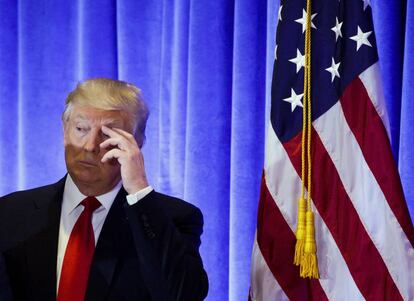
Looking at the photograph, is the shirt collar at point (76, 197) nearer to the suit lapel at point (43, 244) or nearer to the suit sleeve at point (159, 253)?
the suit lapel at point (43, 244)

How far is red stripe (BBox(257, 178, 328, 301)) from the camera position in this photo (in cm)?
188

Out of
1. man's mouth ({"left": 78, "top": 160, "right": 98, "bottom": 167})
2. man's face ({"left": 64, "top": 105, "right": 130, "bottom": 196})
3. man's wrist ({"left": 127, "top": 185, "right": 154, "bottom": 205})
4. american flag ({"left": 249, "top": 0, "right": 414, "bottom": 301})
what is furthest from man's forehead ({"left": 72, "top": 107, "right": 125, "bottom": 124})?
american flag ({"left": 249, "top": 0, "right": 414, "bottom": 301})

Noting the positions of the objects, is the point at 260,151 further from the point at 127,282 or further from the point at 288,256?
the point at 127,282

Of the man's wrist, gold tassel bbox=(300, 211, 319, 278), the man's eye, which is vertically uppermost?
the man's eye

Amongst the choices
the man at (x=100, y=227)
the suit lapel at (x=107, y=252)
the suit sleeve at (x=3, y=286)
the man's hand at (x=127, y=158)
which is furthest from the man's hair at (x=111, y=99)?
the suit sleeve at (x=3, y=286)

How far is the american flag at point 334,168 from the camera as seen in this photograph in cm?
183

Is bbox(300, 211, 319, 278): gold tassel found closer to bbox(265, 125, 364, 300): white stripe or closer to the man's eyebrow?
bbox(265, 125, 364, 300): white stripe

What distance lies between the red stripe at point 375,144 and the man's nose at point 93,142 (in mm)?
720

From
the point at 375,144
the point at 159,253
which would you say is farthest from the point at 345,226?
the point at 159,253

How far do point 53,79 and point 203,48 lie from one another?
619 mm

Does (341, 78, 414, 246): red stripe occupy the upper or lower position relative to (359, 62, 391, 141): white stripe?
lower

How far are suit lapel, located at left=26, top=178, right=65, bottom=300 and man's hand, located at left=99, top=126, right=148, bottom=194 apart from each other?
0.24 metres

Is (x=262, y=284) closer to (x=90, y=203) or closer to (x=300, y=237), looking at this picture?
(x=300, y=237)

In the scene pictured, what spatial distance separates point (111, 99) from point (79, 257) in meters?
0.39
